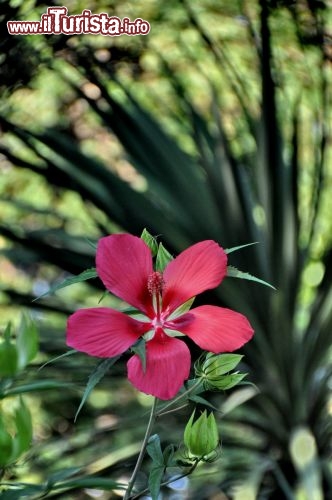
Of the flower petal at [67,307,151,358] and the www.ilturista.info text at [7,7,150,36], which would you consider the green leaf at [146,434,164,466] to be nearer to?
the flower petal at [67,307,151,358]

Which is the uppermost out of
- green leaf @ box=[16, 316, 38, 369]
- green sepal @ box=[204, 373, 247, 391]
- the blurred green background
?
green leaf @ box=[16, 316, 38, 369]

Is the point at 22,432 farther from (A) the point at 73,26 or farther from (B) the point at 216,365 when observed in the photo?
(A) the point at 73,26

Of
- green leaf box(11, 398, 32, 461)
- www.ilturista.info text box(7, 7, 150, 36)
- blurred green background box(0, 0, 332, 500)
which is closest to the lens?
green leaf box(11, 398, 32, 461)

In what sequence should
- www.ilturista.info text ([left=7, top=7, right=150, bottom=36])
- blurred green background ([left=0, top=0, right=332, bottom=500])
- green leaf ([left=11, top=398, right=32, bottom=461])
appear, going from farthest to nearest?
1. blurred green background ([left=0, top=0, right=332, bottom=500])
2. www.ilturista.info text ([left=7, top=7, right=150, bottom=36])
3. green leaf ([left=11, top=398, right=32, bottom=461])

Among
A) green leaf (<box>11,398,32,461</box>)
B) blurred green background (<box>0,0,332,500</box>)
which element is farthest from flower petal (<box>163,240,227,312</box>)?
blurred green background (<box>0,0,332,500</box>)

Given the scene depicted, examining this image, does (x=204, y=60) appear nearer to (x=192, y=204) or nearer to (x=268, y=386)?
(x=192, y=204)

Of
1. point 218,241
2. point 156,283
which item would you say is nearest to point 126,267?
point 156,283
